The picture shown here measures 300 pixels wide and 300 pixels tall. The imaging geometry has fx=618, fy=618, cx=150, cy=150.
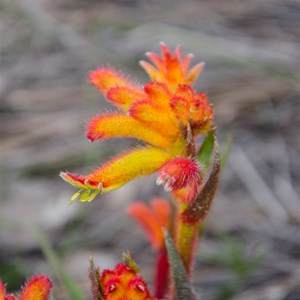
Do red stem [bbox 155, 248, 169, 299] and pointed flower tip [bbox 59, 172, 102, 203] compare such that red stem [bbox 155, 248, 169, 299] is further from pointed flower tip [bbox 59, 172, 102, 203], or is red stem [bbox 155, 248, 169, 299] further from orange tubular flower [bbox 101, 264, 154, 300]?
pointed flower tip [bbox 59, 172, 102, 203]

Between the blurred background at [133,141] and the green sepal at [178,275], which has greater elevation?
the blurred background at [133,141]

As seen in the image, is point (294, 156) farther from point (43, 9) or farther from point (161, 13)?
point (43, 9)

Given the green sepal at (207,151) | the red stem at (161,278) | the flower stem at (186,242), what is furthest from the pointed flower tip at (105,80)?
the red stem at (161,278)

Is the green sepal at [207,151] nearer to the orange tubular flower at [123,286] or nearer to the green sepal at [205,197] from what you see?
the green sepal at [205,197]

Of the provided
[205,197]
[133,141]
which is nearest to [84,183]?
[205,197]

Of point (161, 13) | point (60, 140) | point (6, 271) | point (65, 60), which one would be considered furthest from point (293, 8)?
point (6, 271)
